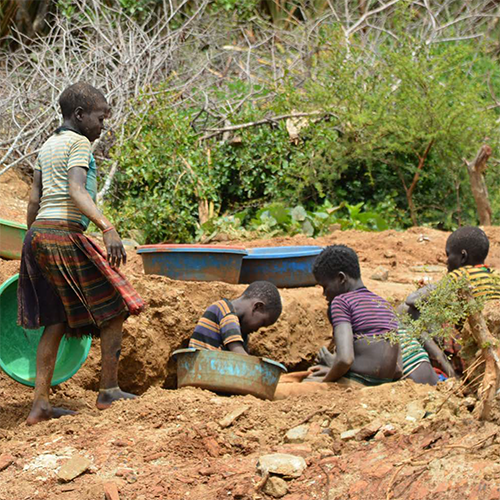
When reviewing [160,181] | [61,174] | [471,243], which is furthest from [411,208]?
[61,174]

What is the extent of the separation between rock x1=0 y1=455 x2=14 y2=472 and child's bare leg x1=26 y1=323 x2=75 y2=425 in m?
0.46

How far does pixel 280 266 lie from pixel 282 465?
330cm

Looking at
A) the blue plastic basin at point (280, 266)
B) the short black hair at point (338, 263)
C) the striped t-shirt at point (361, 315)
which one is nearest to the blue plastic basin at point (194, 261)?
the blue plastic basin at point (280, 266)

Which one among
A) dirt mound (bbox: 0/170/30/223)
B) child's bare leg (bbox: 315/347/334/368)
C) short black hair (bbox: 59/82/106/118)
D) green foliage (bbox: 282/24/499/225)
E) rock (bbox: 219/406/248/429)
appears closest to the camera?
rock (bbox: 219/406/248/429)

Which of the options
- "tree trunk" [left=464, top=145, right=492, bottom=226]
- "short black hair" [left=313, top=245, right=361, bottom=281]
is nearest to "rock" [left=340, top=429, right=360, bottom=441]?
"short black hair" [left=313, top=245, right=361, bottom=281]

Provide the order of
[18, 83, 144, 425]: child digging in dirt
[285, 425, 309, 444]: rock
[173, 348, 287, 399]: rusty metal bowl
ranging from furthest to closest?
[173, 348, 287, 399]: rusty metal bowl
[18, 83, 144, 425]: child digging in dirt
[285, 425, 309, 444]: rock

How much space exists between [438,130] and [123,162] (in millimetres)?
3960

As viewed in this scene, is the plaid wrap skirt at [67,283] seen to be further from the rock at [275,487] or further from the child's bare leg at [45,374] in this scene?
the rock at [275,487]

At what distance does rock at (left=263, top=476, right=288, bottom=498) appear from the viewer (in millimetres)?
2939

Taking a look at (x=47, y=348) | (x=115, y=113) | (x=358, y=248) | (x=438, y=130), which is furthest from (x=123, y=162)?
(x=47, y=348)

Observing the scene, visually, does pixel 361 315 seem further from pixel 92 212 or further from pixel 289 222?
pixel 289 222

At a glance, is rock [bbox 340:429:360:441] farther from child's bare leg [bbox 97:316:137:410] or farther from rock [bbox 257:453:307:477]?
child's bare leg [bbox 97:316:137:410]

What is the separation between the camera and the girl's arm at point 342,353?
4.71 metres

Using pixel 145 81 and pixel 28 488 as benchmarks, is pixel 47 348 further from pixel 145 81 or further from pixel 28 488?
pixel 145 81
